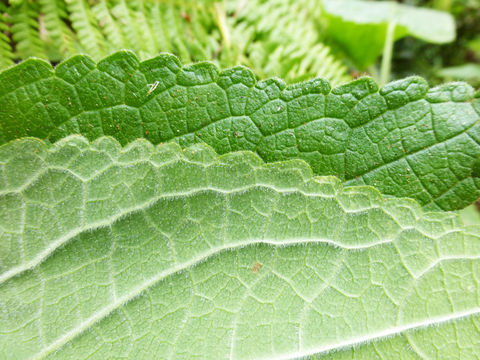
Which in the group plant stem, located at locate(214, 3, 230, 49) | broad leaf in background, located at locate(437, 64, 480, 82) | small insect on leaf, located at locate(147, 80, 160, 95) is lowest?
broad leaf in background, located at locate(437, 64, 480, 82)

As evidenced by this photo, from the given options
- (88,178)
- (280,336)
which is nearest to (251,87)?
(88,178)

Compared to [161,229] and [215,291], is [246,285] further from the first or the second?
[161,229]

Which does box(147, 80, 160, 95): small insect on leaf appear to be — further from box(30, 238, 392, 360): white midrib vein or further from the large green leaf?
box(30, 238, 392, 360): white midrib vein

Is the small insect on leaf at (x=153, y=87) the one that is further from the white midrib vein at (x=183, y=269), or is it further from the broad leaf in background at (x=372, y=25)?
the broad leaf in background at (x=372, y=25)

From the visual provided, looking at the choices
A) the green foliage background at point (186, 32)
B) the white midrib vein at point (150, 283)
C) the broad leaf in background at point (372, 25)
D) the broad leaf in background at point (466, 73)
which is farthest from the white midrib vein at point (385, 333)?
the broad leaf in background at point (466, 73)

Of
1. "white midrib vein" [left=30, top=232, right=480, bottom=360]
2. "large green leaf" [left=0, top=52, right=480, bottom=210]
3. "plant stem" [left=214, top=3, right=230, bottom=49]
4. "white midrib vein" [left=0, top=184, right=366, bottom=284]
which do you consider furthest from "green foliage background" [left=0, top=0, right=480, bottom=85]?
"white midrib vein" [left=30, top=232, right=480, bottom=360]

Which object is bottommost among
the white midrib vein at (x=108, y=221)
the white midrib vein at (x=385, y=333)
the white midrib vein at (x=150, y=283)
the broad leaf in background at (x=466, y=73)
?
the broad leaf in background at (x=466, y=73)

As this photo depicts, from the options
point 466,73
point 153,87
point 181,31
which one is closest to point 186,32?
point 181,31
